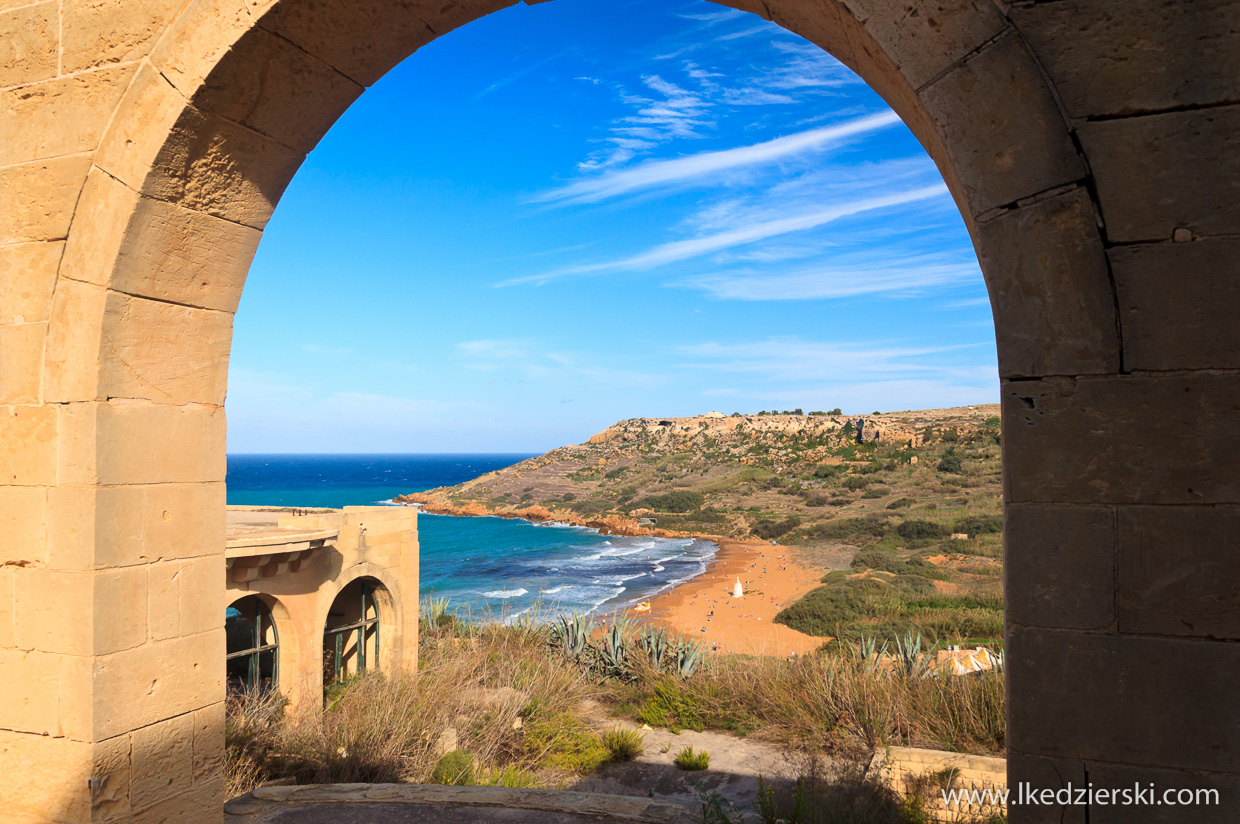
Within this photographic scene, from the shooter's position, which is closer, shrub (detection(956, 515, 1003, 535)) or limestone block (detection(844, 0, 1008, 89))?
limestone block (detection(844, 0, 1008, 89))

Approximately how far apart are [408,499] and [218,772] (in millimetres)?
72772

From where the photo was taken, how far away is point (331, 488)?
94.0 metres

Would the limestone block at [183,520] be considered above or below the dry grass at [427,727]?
above

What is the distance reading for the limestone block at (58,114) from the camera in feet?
8.46

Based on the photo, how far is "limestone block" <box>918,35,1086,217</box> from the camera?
1603mm

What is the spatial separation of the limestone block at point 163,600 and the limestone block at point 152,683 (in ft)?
0.16

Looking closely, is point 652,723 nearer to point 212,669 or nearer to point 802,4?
point 212,669

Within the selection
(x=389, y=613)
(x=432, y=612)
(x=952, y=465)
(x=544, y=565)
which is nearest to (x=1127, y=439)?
(x=389, y=613)

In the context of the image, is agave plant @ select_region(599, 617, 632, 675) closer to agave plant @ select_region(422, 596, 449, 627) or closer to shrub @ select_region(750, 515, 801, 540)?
agave plant @ select_region(422, 596, 449, 627)

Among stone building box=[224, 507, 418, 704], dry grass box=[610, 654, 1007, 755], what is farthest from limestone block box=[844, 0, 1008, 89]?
stone building box=[224, 507, 418, 704]

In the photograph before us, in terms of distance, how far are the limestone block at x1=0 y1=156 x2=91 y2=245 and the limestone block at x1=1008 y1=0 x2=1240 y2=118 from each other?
312 centimetres

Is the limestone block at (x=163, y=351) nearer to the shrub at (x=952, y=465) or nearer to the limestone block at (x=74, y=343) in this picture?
the limestone block at (x=74, y=343)

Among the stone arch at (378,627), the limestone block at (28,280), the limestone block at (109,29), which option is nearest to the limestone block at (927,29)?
the limestone block at (109,29)

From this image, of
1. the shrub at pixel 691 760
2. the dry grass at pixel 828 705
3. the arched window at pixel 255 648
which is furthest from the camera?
the arched window at pixel 255 648
